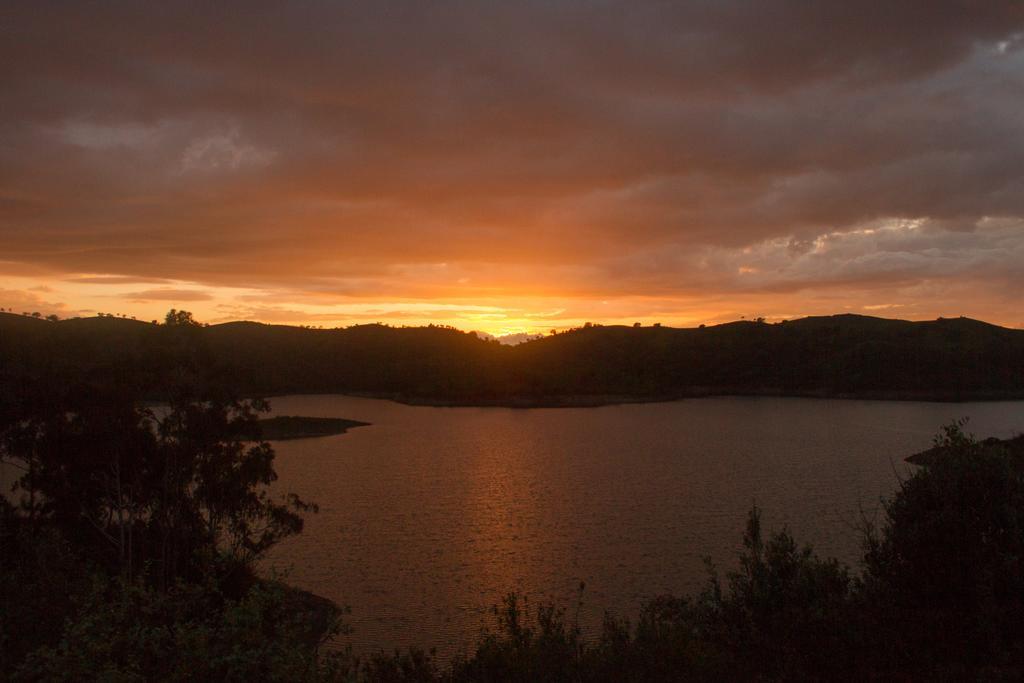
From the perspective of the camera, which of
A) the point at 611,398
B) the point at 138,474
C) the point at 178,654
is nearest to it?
the point at 178,654

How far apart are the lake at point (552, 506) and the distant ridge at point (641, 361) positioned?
38659 mm

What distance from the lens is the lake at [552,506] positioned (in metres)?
23.0

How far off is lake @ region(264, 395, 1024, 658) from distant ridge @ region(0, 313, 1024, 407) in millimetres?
38659

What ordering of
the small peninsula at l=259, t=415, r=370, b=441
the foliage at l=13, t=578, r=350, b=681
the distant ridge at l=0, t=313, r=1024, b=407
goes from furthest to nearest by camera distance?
the distant ridge at l=0, t=313, r=1024, b=407 → the small peninsula at l=259, t=415, r=370, b=441 → the foliage at l=13, t=578, r=350, b=681

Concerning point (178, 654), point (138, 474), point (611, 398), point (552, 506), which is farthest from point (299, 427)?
point (178, 654)

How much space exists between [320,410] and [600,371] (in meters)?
55.7

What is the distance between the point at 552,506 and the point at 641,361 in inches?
4584

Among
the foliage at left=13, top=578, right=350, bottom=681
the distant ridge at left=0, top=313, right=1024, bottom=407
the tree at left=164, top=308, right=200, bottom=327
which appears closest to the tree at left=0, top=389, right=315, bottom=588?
the tree at left=164, top=308, right=200, bottom=327

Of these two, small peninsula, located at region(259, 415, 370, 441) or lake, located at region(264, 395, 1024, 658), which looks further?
small peninsula, located at region(259, 415, 370, 441)

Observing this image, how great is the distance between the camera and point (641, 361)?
149625mm

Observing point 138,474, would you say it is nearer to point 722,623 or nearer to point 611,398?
point 722,623

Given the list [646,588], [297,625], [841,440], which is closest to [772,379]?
[841,440]

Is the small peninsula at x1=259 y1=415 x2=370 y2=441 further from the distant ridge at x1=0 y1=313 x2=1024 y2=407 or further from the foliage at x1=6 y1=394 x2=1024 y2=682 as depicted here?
the foliage at x1=6 y1=394 x2=1024 y2=682

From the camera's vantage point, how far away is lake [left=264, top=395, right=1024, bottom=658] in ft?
75.4
